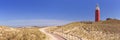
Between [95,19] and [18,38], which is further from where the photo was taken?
[95,19]

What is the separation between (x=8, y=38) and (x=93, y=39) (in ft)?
48.7

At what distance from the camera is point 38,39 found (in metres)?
36.6

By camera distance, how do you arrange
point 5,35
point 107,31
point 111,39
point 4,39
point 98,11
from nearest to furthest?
1. point 4,39
2. point 5,35
3. point 111,39
4. point 107,31
5. point 98,11

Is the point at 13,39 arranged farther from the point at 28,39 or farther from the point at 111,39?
the point at 111,39

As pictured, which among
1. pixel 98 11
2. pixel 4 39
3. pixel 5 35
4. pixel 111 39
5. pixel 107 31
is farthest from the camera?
pixel 98 11

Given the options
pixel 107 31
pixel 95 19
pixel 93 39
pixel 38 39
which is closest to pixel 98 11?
pixel 95 19

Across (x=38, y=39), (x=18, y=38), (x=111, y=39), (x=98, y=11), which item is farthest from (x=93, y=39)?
(x=98, y=11)

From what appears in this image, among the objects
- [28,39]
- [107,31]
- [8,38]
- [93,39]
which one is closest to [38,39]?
[28,39]

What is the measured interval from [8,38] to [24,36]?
8.21ft

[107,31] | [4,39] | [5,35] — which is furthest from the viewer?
[107,31]

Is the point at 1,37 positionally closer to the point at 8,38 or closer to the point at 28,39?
the point at 8,38

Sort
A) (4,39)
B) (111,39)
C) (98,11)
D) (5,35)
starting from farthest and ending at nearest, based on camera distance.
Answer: (98,11), (111,39), (5,35), (4,39)

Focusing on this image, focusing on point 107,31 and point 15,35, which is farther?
point 107,31

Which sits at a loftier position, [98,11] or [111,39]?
[98,11]
